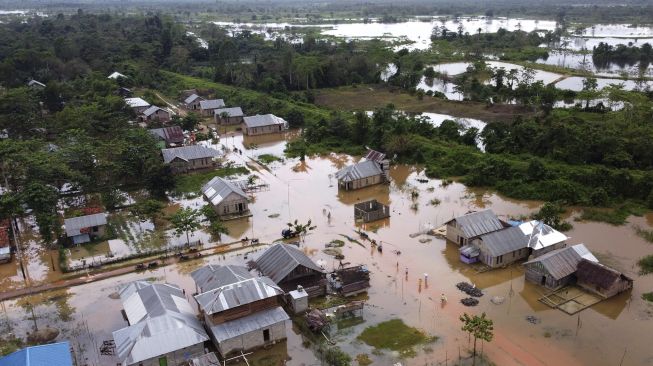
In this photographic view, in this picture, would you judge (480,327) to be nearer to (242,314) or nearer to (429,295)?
(429,295)

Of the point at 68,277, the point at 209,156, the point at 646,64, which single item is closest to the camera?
the point at 68,277

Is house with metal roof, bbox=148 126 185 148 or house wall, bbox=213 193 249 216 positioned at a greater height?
house with metal roof, bbox=148 126 185 148

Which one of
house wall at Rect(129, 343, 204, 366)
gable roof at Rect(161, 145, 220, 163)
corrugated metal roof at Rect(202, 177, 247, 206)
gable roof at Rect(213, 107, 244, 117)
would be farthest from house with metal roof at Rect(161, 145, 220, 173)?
house wall at Rect(129, 343, 204, 366)

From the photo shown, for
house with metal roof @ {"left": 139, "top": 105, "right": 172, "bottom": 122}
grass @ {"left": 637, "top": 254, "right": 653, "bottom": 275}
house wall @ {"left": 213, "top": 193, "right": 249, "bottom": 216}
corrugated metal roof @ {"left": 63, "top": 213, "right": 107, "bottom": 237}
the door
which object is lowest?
grass @ {"left": 637, "top": 254, "right": 653, "bottom": 275}

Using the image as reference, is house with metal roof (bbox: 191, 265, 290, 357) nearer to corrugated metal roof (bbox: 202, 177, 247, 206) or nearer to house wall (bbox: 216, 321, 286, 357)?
house wall (bbox: 216, 321, 286, 357)

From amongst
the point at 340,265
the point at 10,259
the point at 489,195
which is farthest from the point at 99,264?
the point at 489,195

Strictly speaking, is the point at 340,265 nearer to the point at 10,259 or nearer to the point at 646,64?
the point at 10,259

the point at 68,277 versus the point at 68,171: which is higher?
the point at 68,171
